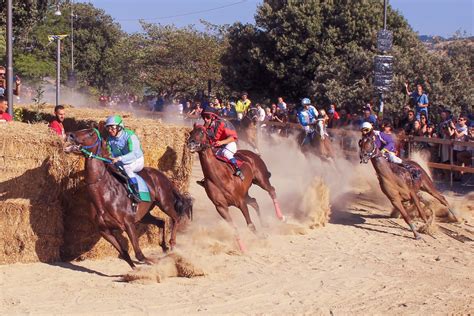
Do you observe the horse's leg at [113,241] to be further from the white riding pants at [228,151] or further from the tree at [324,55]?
the tree at [324,55]

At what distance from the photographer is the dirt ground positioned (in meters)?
8.89

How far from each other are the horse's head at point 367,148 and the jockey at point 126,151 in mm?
4612

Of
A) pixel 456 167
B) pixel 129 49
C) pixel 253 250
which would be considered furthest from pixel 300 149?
pixel 129 49

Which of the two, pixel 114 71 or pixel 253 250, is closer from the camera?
pixel 253 250

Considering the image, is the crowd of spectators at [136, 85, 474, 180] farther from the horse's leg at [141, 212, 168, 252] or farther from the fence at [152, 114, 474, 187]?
the horse's leg at [141, 212, 168, 252]

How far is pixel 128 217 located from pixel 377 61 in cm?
1440

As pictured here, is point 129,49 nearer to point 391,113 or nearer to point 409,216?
point 391,113

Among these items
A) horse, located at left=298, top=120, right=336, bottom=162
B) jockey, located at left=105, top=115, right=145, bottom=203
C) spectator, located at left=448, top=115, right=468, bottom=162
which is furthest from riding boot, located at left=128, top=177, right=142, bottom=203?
spectator, located at left=448, top=115, right=468, bottom=162

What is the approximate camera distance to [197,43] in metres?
51.3

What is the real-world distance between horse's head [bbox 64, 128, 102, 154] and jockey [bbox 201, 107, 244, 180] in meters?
2.96

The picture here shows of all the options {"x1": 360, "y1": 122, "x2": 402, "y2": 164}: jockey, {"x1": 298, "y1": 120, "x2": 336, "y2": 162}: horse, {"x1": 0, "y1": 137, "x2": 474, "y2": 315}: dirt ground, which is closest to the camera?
{"x1": 0, "y1": 137, "x2": 474, "y2": 315}: dirt ground

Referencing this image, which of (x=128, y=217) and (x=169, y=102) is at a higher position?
(x=169, y=102)

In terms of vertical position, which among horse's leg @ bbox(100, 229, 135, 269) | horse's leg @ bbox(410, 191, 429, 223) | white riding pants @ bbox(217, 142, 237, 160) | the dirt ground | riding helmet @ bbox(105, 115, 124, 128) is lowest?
the dirt ground

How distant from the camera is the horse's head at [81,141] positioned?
384 inches
